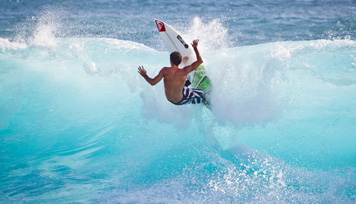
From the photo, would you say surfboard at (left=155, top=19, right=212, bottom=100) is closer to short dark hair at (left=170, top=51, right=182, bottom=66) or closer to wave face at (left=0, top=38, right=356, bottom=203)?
wave face at (left=0, top=38, right=356, bottom=203)

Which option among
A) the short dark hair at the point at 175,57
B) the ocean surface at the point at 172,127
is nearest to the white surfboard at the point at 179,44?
the ocean surface at the point at 172,127

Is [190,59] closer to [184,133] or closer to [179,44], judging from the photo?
[179,44]

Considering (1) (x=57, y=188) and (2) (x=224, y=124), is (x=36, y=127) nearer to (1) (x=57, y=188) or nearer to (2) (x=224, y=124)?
(1) (x=57, y=188)

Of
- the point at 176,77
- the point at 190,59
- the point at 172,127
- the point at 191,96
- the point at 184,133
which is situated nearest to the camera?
the point at 176,77

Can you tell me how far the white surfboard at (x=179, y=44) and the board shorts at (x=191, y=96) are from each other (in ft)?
1.29

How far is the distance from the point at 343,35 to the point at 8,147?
1164 cm

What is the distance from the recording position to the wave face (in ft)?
14.4

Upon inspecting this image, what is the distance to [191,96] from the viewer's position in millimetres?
4602

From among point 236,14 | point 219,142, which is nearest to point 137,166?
point 219,142

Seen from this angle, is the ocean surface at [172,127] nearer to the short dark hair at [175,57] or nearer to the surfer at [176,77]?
the surfer at [176,77]

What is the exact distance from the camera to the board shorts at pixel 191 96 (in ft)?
14.7

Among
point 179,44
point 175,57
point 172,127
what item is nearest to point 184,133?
point 172,127

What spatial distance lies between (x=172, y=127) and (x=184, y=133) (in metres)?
0.26

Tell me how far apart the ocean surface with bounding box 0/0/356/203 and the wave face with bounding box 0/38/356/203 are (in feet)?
0.07
